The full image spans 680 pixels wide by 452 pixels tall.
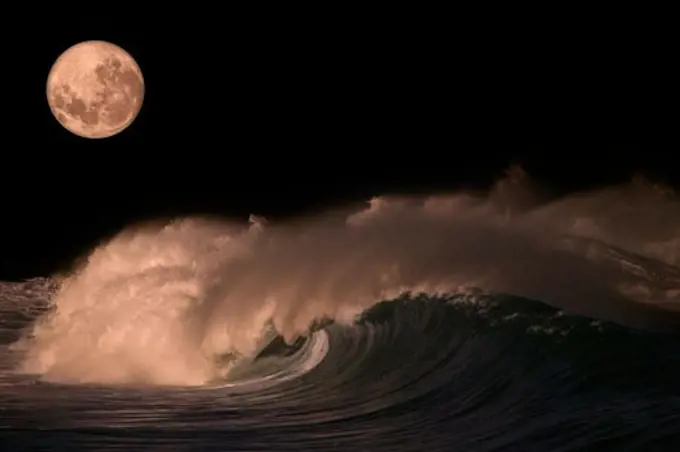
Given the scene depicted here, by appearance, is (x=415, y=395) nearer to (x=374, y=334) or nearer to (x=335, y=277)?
(x=374, y=334)

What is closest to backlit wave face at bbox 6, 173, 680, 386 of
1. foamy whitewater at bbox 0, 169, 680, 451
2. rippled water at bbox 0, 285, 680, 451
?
foamy whitewater at bbox 0, 169, 680, 451

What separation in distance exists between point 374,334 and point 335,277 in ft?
7.03

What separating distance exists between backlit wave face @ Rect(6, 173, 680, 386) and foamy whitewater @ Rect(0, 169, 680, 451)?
1.7 inches

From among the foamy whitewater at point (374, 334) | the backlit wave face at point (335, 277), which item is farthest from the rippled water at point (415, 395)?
the backlit wave face at point (335, 277)

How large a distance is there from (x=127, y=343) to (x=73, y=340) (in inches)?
53.5

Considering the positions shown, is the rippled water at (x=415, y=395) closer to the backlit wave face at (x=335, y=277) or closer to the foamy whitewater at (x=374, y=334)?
the foamy whitewater at (x=374, y=334)

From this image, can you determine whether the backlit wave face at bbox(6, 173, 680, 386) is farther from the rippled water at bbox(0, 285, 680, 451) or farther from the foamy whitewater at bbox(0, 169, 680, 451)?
the rippled water at bbox(0, 285, 680, 451)

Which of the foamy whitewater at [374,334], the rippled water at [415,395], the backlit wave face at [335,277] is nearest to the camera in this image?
the rippled water at [415,395]

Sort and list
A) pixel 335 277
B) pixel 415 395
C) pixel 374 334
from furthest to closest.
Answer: pixel 335 277, pixel 374 334, pixel 415 395

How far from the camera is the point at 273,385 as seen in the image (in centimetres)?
1010

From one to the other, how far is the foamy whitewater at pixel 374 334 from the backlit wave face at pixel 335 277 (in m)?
0.04

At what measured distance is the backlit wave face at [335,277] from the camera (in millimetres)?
11789

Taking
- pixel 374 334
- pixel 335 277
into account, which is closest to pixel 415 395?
pixel 374 334

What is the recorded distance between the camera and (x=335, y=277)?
13.3 m
